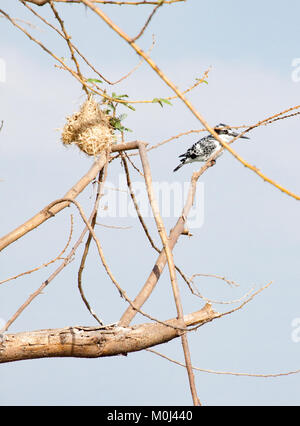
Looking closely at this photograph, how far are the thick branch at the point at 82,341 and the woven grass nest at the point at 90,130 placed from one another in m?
1.11

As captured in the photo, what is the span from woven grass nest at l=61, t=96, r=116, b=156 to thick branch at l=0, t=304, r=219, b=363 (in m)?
1.11

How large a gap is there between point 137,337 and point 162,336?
120 mm

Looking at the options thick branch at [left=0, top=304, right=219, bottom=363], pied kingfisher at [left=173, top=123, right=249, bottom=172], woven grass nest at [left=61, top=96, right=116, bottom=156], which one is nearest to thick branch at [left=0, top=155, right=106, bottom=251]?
woven grass nest at [left=61, top=96, right=116, bottom=156]

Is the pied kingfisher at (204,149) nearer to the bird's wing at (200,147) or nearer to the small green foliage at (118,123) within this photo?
the bird's wing at (200,147)

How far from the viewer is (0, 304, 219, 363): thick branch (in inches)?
118

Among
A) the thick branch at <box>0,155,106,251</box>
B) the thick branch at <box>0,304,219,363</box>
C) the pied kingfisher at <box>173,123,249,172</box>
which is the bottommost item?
the thick branch at <box>0,304,219,363</box>

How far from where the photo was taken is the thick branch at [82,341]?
9.86 ft

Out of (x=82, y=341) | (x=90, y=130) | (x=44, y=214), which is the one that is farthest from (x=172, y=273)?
(x=90, y=130)

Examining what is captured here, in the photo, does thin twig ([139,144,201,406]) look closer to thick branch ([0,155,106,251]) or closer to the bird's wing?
thick branch ([0,155,106,251])

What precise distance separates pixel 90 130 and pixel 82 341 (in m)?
1.31
